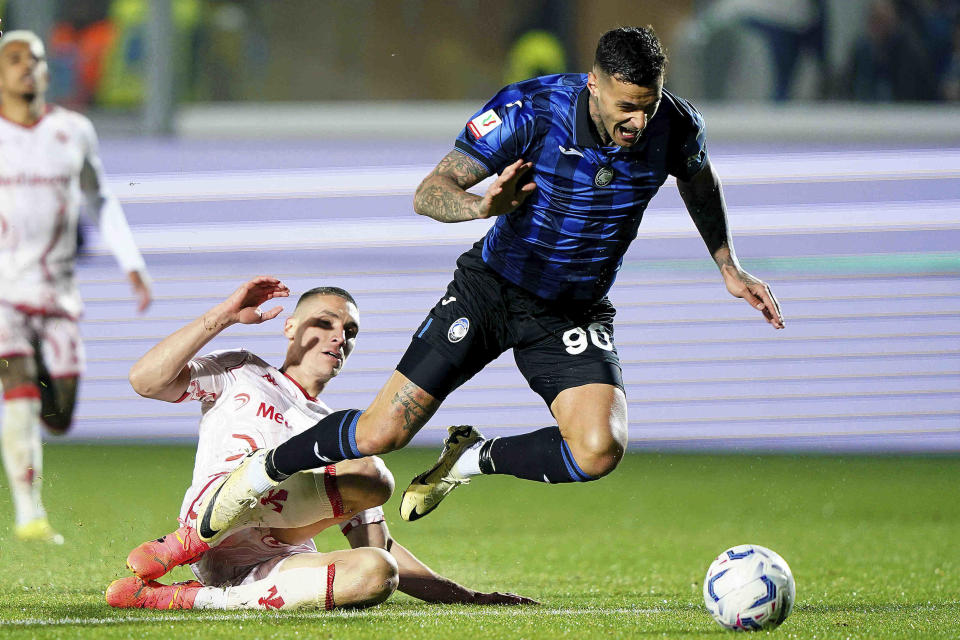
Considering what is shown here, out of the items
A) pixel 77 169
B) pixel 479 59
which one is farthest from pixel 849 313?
pixel 77 169

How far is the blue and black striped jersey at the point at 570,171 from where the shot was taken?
15.2 feet

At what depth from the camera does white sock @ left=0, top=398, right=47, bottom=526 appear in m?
5.55

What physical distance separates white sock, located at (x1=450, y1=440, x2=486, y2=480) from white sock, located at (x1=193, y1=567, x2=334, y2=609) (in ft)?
3.07

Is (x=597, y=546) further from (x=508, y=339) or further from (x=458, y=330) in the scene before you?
(x=458, y=330)

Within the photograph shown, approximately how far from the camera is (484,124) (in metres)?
4.61

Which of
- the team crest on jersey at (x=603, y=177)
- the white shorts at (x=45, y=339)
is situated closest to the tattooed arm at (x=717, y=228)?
the team crest on jersey at (x=603, y=177)

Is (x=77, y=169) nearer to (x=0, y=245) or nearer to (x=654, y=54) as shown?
(x=0, y=245)

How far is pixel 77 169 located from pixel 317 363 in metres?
2.14

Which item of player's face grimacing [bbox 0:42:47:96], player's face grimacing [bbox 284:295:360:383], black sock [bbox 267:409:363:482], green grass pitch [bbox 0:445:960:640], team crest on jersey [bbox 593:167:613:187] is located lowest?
green grass pitch [bbox 0:445:960:640]

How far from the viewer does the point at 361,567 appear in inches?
168

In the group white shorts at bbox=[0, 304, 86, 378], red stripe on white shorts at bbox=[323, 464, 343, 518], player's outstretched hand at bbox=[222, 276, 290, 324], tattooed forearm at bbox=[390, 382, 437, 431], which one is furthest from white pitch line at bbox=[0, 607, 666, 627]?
white shorts at bbox=[0, 304, 86, 378]

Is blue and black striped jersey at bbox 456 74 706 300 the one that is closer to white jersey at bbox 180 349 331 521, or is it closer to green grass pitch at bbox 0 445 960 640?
white jersey at bbox 180 349 331 521

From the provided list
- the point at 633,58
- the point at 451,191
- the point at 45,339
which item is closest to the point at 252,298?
the point at 451,191

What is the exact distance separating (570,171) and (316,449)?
52.0 inches
